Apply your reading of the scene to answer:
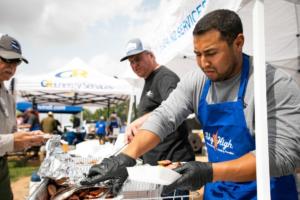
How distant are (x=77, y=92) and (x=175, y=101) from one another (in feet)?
29.4

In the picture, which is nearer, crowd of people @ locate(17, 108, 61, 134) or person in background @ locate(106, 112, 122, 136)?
crowd of people @ locate(17, 108, 61, 134)

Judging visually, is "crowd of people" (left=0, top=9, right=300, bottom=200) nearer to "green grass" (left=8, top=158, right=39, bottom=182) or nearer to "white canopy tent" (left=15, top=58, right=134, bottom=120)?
"green grass" (left=8, top=158, right=39, bottom=182)

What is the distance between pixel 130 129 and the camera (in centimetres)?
212

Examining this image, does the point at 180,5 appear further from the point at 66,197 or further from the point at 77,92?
the point at 77,92

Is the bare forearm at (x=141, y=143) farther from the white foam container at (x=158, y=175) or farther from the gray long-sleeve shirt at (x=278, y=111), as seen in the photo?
the white foam container at (x=158, y=175)

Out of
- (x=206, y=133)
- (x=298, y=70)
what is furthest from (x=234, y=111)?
(x=298, y=70)

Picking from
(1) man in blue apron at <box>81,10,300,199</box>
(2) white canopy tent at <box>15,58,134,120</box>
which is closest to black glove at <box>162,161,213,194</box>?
(1) man in blue apron at <box>81,10,300,199</box>

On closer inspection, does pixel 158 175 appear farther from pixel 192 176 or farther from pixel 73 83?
pixel 73 83

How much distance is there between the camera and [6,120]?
7.93 ft

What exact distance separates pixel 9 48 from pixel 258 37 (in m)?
1.78

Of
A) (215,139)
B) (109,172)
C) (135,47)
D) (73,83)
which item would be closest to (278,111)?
(215,139)

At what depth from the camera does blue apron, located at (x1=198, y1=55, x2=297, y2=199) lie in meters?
1.31

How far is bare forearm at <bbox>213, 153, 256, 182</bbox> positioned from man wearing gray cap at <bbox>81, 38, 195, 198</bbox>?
1.43 meters

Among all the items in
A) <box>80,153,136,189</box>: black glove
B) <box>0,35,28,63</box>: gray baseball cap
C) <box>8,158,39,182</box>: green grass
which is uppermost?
<box>0,35,28,63</box>: gray baseball cap
